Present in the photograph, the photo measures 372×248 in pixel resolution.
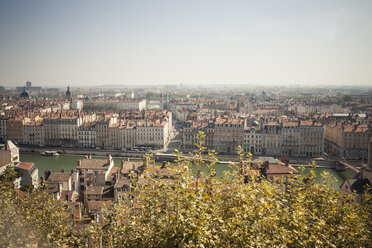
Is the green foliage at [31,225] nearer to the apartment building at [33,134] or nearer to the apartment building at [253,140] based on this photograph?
the apartment building at [253,140]

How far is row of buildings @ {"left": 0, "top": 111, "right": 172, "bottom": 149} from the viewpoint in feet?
106

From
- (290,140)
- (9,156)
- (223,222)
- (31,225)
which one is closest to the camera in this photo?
(223,222)

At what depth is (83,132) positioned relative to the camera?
33.2 metres

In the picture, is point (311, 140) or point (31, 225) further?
point (311, 140)

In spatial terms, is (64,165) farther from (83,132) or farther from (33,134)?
(33,134)

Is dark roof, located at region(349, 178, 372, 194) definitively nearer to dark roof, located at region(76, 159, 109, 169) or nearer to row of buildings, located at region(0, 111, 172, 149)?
dark roof, located at region(76, 159, 109, 169)

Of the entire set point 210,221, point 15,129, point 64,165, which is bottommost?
point 64,165

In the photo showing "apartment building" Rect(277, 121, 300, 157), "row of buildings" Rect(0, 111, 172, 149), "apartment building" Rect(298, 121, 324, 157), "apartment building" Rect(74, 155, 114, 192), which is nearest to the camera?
"apartment building" Rect(74, 155, 114, 192)

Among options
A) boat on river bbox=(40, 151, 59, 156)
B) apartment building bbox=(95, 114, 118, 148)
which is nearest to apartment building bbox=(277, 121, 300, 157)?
apartment building bbox=(95, 114, 118, 148)

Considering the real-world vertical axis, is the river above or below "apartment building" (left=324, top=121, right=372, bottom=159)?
below

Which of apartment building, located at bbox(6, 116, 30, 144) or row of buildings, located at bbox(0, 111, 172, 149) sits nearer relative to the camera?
row of buildings, located at bbox(0, 111, 172, 149)

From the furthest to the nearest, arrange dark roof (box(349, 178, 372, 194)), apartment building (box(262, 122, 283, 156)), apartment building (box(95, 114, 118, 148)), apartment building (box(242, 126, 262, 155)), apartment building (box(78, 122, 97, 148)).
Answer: apartment building (box(78, 122, 97, 148)) → apartment building (box(95, 114, 118, 148)) → apartment building (box(242, 126, 262, 155)) → apartment building (box(262, 122, 283, 156)) → dark roof (box(349, 178, 372, 194))

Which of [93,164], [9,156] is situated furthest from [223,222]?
[9,156]

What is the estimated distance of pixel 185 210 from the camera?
438cm
